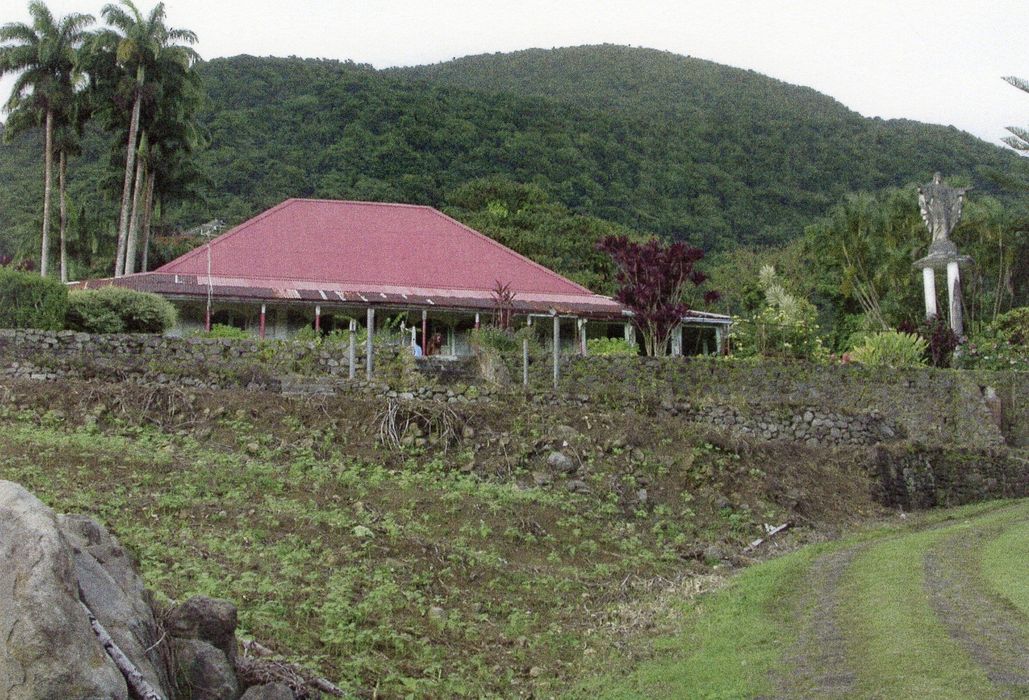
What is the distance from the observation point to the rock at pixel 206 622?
650 cm

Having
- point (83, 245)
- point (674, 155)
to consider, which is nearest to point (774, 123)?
point (674, 155)

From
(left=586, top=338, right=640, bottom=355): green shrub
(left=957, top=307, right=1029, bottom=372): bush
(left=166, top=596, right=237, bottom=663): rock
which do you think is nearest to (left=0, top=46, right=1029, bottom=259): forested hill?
(left=586, top=338, right=640, bottom=355): green shrub

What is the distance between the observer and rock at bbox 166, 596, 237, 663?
6504mm

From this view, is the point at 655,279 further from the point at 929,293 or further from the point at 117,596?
the point at 117,596

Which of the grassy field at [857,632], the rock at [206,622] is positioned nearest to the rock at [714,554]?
the grassy field at [857,632]

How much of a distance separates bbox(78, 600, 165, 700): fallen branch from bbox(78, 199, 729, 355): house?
68.1ft

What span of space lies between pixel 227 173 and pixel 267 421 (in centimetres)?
4242

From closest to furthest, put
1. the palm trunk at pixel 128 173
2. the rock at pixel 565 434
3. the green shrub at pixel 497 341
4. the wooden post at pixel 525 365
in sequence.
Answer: the rock at pixel 565 434 < the wooden post at pixel 525 365 < the green shrub at pixel 497 341 < the palm trunk at pixel 128 173

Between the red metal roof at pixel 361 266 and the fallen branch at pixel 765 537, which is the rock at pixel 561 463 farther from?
the red metal roof at pixel 361 266

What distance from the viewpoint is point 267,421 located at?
15.3 metres

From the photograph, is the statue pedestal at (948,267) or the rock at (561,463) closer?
the rock at (561,463)

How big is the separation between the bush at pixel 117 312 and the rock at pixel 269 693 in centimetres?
1439

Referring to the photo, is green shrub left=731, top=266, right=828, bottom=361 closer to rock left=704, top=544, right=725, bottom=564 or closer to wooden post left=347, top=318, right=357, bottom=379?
wooden post left=347, top=318, right=357, bottom=379

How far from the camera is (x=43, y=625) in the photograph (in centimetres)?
502
